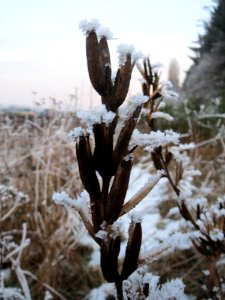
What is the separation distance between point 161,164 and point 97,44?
0.77 m

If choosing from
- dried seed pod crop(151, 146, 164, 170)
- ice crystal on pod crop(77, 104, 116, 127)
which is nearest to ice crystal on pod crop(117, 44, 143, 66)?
ice crystal on pod crop(77, 104, 116, 127)

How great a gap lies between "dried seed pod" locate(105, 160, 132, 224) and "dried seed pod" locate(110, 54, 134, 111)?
0.11 meters

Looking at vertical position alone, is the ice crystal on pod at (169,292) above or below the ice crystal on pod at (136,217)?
below

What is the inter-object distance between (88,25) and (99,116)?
0.56 ft

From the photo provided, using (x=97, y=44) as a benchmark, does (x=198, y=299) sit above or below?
below

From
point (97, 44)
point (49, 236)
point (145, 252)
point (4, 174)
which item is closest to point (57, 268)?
point (49, 236)

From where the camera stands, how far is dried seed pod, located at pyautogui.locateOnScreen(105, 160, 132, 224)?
0.66 m

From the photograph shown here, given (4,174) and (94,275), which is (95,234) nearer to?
(94,275)

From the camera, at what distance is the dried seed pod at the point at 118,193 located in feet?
2.15

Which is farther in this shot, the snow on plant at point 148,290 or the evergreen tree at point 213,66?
the evergreen tree at point 213,66

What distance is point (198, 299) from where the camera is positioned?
2270 millimetres

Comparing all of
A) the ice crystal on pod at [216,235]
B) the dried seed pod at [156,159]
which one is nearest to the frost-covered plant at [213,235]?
the ice crystal on pod at [216,235]

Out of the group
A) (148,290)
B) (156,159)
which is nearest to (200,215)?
(156,159)

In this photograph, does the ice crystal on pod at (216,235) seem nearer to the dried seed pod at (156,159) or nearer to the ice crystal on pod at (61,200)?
the dried seed pod at (156,159)
